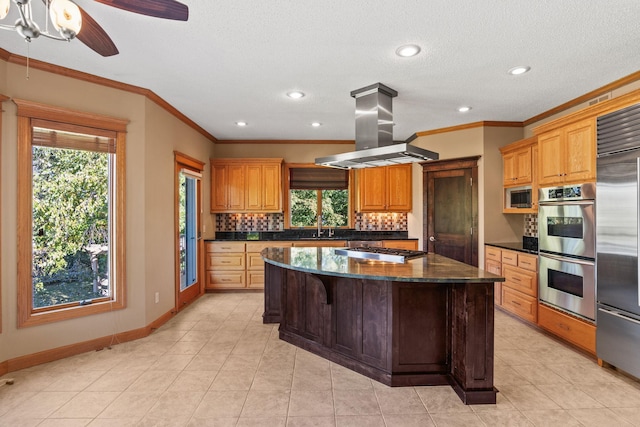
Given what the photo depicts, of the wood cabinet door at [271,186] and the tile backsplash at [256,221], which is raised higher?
the wood cabinet door at [271,186]

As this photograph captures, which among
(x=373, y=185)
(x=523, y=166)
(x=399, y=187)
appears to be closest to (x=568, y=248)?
(x=523, y=166)

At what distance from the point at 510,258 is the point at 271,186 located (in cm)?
382

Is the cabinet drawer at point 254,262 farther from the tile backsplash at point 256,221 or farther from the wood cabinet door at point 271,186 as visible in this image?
the wood cabinet door at point 271,186

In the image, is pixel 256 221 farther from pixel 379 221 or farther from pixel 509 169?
pixel 509 169

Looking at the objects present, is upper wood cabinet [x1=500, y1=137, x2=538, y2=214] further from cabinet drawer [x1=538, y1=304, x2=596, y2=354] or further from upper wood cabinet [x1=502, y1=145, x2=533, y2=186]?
cabinet drawer [x1=538, y1=304, x2=596, y2=354]

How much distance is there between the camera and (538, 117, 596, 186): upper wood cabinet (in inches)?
120

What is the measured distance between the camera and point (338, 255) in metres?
3.36

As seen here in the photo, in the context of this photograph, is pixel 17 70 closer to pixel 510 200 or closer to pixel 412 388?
pixel 412 388

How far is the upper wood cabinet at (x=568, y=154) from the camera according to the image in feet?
9.99

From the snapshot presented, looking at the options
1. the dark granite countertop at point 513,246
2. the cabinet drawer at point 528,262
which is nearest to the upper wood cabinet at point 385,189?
the dark granite countertop at point 513,246

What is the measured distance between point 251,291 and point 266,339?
7.19ft

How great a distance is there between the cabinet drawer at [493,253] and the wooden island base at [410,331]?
91.1 inches

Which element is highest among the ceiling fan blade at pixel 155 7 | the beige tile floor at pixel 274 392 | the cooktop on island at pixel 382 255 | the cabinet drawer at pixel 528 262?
the ceiling fan blade at pixel 155 7

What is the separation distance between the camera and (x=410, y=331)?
8.50 feet
